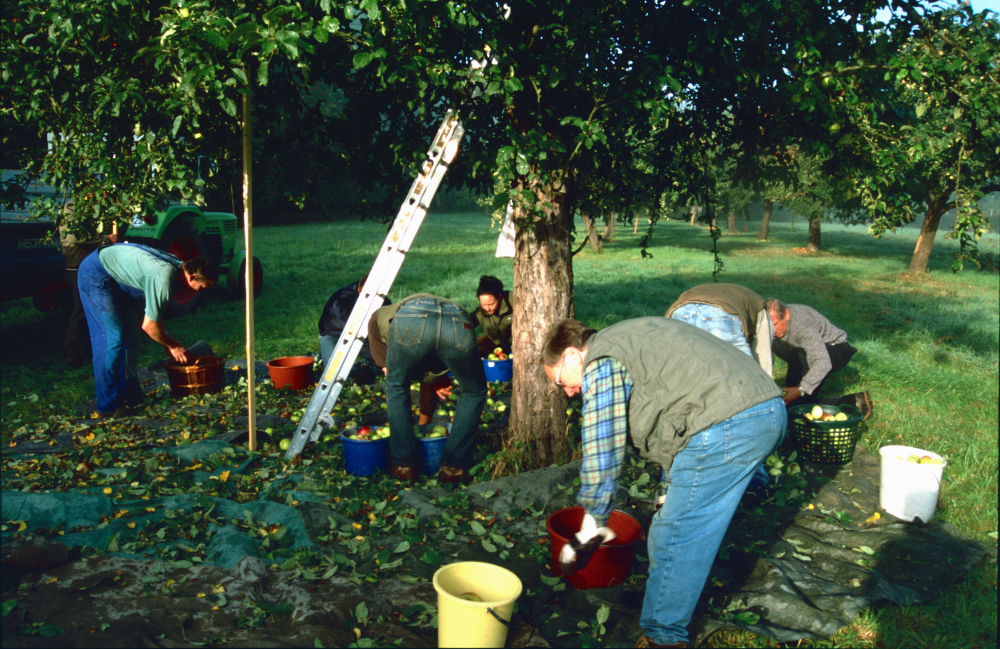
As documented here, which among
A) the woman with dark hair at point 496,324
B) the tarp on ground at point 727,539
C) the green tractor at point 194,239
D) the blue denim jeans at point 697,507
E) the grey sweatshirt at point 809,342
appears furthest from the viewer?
the green tractor at point 194,239

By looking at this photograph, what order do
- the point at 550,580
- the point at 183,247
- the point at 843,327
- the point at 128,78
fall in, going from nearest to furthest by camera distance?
1. the point at 550,580
2. the point at 128,78
3. the point at 183,247
4. the point at 843,327

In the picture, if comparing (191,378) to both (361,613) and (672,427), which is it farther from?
(672,427)

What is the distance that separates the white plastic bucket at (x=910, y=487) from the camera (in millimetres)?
4047

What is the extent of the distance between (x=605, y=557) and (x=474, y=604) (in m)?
0.98

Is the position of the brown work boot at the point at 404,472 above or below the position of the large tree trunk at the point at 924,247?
below

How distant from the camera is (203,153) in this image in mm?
4047

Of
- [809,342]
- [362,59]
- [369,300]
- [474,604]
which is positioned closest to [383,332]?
[369,300]

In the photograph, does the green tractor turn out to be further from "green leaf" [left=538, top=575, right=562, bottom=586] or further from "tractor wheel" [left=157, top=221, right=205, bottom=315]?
"green leaf" [left=538, top=575, right=562, bottom=586]

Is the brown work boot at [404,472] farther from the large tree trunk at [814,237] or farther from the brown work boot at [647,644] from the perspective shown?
the large tree trunk at [814,237]

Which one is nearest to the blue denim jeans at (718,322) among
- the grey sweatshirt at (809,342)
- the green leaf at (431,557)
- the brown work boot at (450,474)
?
the grey sweatshirt at (809,342)

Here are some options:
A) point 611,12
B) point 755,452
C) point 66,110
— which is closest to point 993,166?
point 611,12

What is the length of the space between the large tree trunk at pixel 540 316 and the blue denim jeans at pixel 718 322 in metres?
0.87

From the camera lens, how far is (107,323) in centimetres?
579

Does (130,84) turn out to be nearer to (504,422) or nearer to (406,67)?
(406,67)
